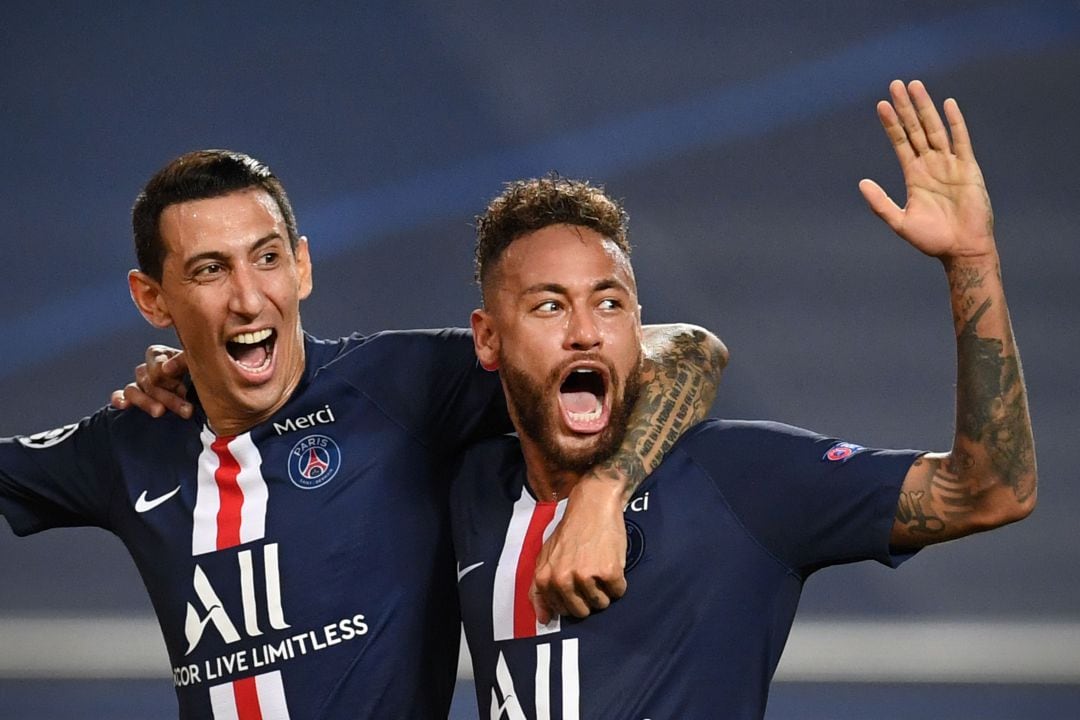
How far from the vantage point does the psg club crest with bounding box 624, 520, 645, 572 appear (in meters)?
2.22

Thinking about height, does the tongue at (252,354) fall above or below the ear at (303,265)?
below

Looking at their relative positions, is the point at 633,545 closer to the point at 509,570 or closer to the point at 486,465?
the point at 509,570

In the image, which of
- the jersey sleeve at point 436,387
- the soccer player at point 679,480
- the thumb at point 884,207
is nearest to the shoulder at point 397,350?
the jersey sleeve at point 436,387

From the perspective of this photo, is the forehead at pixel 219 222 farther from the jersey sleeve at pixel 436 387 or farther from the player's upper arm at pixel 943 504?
the player's upper arm at pixel 943 504

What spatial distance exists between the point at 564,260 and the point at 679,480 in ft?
1.25

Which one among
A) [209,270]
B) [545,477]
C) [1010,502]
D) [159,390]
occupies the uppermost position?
[209,270]

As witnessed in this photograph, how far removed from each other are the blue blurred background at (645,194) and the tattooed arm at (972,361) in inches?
113

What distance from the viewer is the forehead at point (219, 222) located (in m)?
2.61

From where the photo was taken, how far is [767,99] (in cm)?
495

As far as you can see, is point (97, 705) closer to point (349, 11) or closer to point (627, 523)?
point (349, 11)

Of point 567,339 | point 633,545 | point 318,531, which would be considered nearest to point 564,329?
point 567,339

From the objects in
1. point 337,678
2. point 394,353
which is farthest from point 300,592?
point 394,353

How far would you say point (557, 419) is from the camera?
7.70ft

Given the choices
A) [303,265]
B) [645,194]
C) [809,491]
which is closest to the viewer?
[809,491]
